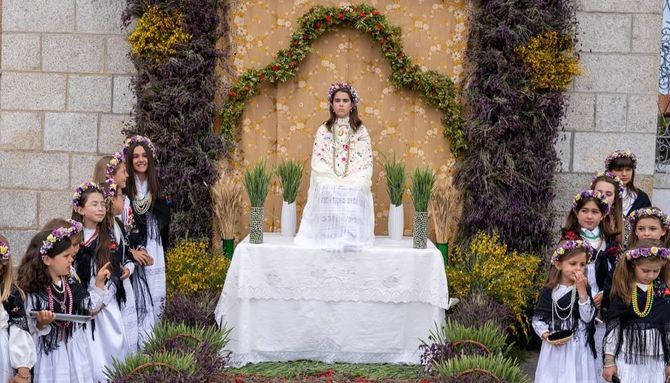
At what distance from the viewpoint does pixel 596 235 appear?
589 cm

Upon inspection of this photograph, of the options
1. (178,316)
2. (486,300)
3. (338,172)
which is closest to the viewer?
(178,316)

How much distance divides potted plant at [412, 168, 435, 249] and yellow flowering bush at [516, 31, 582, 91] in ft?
4.30

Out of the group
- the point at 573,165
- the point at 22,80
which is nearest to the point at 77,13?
the point at 22,80

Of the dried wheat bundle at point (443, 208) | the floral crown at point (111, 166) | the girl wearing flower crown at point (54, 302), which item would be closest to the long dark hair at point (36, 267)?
the girl wearing flower crown at point (54, 302)

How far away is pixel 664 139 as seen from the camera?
8.02m

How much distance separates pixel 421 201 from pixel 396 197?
28 cm

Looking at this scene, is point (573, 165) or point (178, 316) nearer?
point (178, 316)

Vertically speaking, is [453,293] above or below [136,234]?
below

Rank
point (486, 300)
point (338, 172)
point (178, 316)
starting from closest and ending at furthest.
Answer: point (178, 316), point (486, 300), point (338, 172)

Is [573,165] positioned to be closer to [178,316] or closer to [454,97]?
[454,97]

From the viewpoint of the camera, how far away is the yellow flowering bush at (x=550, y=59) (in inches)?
289

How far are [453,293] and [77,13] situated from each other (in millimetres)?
4302

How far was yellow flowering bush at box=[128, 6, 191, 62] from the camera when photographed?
7.46 meters

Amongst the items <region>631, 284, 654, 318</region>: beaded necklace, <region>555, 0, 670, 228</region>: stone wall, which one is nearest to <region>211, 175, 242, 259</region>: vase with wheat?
<region>555, 0, 670, 228</region>: stone wall
